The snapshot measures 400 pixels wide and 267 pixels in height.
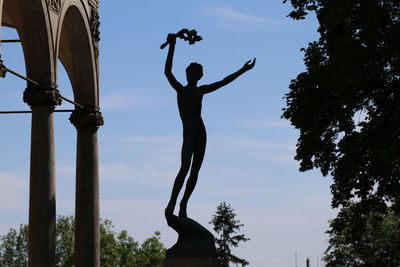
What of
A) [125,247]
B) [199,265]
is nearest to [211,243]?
[199,265]

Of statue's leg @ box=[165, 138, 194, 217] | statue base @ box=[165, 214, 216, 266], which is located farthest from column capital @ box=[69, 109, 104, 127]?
statue base @ box=[165, 214, 216, 266]

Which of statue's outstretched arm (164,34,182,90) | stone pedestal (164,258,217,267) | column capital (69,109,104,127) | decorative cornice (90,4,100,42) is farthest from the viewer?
decorative cornice (90,4,100,42)

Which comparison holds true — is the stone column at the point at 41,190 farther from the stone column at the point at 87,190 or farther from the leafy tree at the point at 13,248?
the leafy tree at the point at 13,248

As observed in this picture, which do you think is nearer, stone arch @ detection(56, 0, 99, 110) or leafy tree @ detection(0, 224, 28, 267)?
stone arch @ detection(56, 0, 99, 110)

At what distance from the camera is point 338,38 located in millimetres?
23016

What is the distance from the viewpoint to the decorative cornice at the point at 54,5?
81.6 feet

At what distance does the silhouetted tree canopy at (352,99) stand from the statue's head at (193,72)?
7.58 metres

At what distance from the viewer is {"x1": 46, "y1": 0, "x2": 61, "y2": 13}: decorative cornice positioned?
24875mm

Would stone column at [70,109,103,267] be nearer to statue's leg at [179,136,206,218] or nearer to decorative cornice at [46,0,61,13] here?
decorative cornice at [46,0,61,13]

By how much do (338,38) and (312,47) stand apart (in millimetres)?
1434

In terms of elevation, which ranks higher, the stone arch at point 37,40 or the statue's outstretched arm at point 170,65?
the stone arch at point 37,40

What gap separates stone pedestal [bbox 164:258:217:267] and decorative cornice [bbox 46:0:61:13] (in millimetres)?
12648

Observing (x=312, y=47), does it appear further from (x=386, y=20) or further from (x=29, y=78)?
(x=29, y=78)

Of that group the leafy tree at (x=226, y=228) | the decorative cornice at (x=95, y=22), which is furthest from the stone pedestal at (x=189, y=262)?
the leafy tree at (x=226, y=228)
